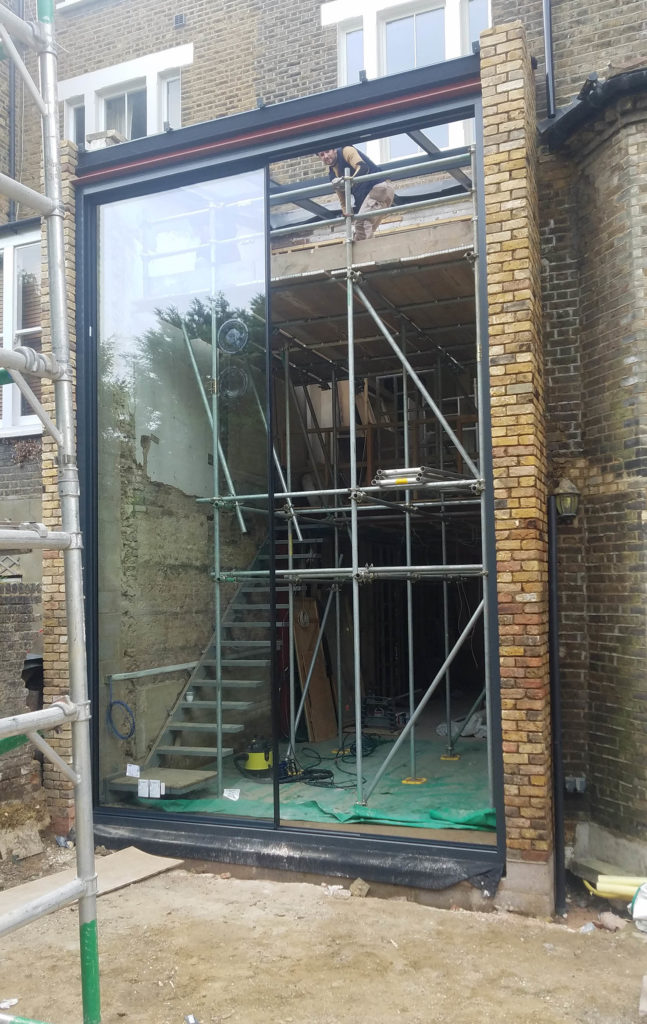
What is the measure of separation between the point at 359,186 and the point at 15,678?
524 cm

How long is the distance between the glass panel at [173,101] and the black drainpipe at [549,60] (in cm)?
506

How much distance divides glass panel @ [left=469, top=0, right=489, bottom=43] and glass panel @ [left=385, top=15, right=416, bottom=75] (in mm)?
679

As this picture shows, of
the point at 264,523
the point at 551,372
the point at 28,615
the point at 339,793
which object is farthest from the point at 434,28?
the point at 339,793

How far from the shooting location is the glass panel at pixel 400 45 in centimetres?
938

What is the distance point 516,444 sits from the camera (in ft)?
18.6

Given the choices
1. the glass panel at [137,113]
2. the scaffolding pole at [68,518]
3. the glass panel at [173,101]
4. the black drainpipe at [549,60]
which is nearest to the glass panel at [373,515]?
the black drainpipe at [549,60]

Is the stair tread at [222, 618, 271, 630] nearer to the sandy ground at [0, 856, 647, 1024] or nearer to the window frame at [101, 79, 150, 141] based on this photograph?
the sandy ground at [0, 856, 647, 1024]

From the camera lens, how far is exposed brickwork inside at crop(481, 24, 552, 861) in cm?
550

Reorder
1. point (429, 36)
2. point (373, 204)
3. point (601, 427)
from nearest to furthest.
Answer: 1. point (601, 427)
2. point (373, 204)
3. point (429, 36)

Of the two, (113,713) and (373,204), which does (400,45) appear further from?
(113,713)

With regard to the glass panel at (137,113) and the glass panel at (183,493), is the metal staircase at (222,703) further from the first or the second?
the glass panel at (137,113)

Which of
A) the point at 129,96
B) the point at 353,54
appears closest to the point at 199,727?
the point at 353,54

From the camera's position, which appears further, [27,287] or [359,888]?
[27,287]

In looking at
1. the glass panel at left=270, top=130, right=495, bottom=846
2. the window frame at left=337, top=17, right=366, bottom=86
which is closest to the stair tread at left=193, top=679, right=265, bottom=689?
the glass panel at left=270, top=130, right=495, bottom=846
